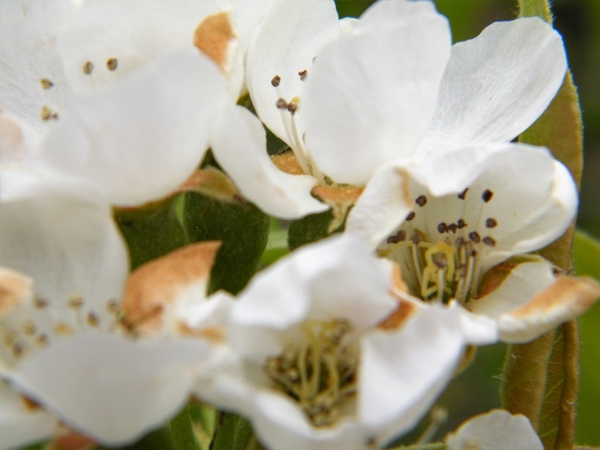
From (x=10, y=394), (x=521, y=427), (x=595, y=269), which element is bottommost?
(x=595, y=269)

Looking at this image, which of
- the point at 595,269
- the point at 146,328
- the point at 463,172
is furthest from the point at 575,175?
the point at 146,328

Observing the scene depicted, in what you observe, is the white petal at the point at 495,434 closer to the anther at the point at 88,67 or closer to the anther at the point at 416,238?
the anther at the point at 416,238

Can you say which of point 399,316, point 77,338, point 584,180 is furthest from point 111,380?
point 584,180

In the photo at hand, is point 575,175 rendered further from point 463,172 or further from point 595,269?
point 595,269

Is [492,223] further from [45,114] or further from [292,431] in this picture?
[45,114]

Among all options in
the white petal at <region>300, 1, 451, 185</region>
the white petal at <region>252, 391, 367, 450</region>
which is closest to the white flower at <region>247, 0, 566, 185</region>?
the white petal at <region>300, 1, 451, 185</region>
